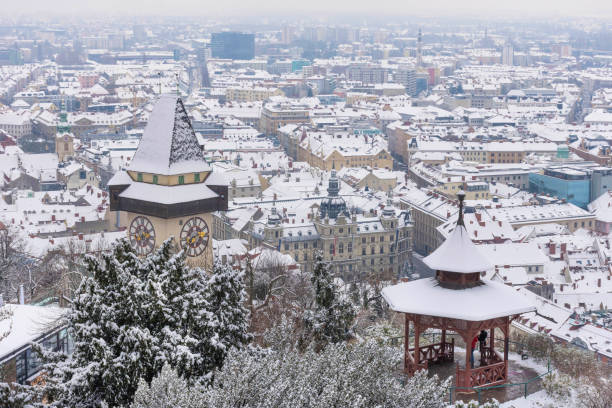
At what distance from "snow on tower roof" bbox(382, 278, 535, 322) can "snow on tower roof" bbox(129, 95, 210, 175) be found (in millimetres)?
14605

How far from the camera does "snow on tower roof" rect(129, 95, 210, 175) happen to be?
37094 millimetres

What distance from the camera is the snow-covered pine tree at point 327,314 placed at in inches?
1077

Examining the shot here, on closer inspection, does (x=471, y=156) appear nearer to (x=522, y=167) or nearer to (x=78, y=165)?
(x=522, y=167)

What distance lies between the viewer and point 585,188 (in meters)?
112

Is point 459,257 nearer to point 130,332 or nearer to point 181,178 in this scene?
point 130,332

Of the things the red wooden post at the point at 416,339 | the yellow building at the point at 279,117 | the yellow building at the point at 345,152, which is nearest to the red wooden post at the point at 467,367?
the red wooden post at the point at 416,339

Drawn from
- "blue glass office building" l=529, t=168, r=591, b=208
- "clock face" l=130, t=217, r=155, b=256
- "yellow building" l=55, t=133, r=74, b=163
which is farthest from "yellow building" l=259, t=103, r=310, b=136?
"clock face" l=130, t=217, r=155, b=256

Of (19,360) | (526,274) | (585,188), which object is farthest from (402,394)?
(585,188)

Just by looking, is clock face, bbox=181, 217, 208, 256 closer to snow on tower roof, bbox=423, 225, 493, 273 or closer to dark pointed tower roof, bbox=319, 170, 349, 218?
snow on tower roof, bbox=423, 225, 493, 273

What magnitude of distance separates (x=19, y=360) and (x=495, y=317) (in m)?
12.7

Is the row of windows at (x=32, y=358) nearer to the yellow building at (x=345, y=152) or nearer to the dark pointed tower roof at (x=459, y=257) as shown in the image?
the dark pointed tower roof at (x=459, y=257)

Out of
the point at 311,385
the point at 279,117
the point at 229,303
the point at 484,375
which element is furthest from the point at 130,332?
the point at 279,117

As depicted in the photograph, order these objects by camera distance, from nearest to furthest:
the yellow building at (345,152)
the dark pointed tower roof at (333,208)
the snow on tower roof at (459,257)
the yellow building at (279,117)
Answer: the snow on tower roof at (459,257) < the dark pointed tower roof at (333,208) < the yellow building at (345,152) < the yellow building at (279,117)

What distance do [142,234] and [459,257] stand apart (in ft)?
55.4
